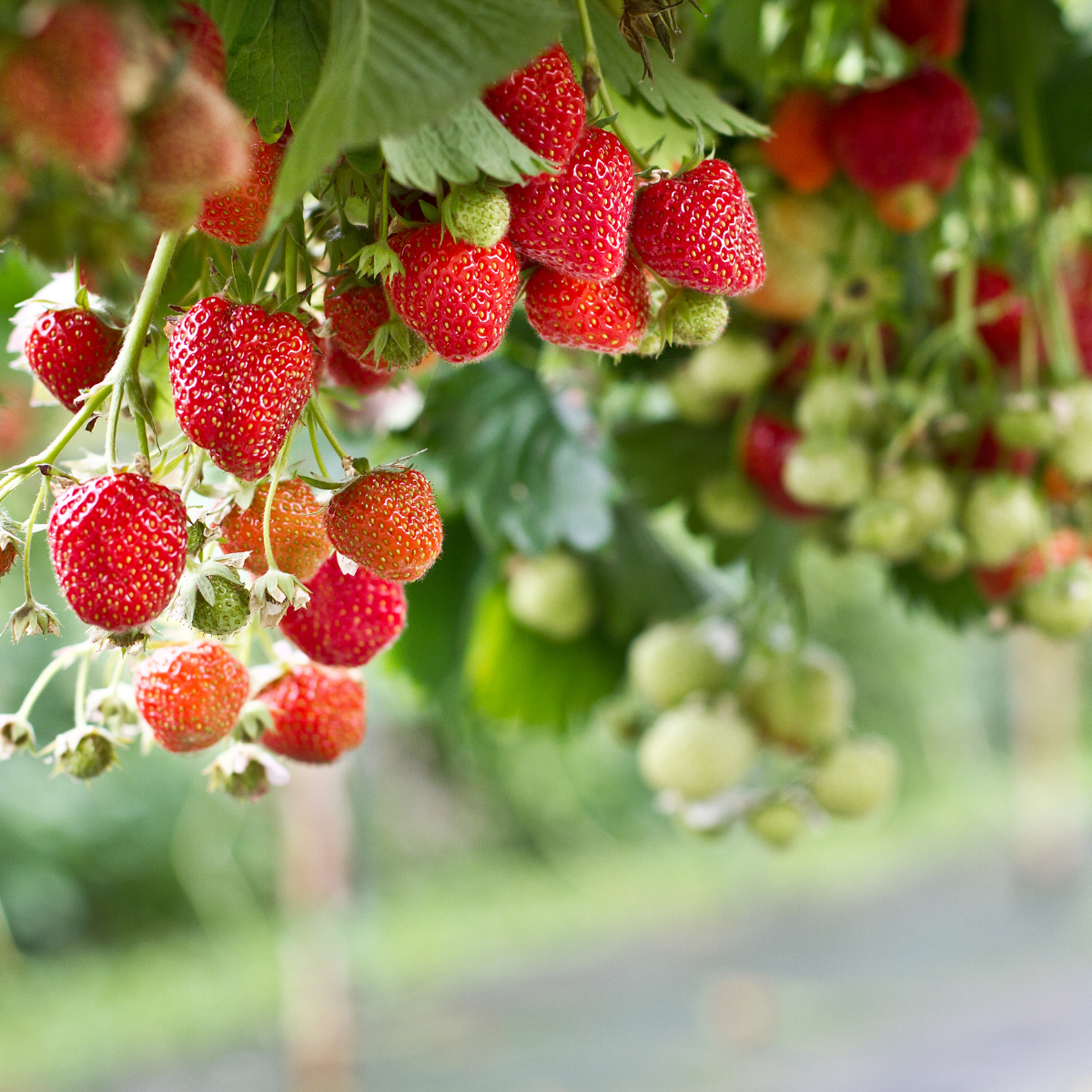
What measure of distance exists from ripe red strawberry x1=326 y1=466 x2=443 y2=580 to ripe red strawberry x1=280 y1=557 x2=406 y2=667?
0.03 m

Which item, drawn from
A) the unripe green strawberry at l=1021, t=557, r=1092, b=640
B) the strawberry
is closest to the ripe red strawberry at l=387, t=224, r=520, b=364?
the strawberry

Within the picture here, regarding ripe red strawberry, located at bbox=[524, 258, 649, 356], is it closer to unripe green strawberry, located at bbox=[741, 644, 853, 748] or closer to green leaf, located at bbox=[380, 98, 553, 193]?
green leaf, located at bbox=[380, 98, 553, 193]

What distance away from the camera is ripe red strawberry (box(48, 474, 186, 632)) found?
7.7 inches

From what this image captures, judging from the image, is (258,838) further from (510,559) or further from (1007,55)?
(1007,55)

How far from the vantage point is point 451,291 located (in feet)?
0.67

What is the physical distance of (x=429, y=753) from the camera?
2.77 meters

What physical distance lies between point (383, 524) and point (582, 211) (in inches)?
2.7

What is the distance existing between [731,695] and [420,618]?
20 centimetres

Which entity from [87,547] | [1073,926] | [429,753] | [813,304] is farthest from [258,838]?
[87,547]

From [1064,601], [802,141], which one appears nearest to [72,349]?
[802,141]

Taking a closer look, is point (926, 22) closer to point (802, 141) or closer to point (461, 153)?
point (802, 141)

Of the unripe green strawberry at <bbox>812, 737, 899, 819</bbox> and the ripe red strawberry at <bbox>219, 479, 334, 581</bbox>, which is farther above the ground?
the ripe red strawberry at <bbox>219, 479, 334, 581</bbox>

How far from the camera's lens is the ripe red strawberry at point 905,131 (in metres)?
0.45

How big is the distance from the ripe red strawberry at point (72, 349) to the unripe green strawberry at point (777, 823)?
44 cm
